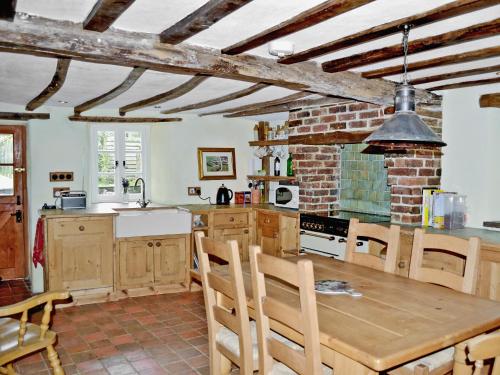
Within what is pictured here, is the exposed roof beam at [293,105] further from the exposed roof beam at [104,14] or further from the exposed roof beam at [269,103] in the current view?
the exposed roof beam at [104,14]

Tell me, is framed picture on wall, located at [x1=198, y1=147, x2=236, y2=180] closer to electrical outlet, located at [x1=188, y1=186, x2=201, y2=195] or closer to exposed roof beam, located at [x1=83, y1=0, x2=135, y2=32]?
electrical outlet, located at [x1=188, y1=186, x2=201, y2=195]

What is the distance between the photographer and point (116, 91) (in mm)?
3801

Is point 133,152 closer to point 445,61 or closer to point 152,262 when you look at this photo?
point 152,262

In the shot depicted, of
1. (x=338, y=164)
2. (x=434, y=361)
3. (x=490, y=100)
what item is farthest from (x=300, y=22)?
(x=338, y=164)

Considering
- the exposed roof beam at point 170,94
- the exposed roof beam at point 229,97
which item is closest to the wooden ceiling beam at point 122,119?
the exposed roof beam at point 170,94

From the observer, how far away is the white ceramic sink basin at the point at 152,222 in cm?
473

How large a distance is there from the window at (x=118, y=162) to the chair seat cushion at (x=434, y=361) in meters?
4.21

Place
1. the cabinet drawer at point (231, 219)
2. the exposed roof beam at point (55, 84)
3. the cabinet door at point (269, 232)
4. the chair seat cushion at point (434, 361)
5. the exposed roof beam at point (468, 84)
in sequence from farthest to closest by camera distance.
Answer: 1. the cabinet drawer at point (231, 219)
2. the cabinet door at point (269, 232)
3. the exposed roof beam at point (468, 84)
4. the exposed roof beam at point (55, 84)
5. the chair seat cushion at point (434, 361)

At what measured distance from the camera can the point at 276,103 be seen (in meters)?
4.39

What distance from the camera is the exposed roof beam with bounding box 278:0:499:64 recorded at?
1932mm

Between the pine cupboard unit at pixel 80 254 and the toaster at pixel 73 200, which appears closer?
the pine cupboard unit at pixel 80 254

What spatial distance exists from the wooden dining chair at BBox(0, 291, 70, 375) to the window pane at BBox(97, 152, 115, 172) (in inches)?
119

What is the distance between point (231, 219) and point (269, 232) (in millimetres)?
494

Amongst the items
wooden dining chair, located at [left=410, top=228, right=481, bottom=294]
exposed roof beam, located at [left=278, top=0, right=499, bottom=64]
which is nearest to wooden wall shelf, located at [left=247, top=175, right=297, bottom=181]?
exposed roof beam, located at [left=278, top=0, right=499, bottom=64]
